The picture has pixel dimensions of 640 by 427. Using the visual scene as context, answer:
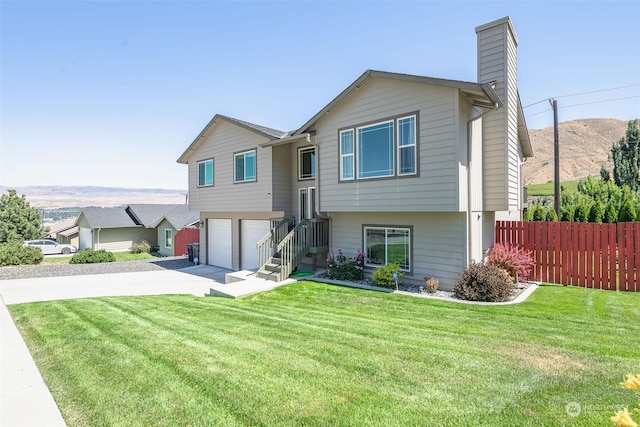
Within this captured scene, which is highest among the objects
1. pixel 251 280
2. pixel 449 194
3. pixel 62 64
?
pixel 62 64

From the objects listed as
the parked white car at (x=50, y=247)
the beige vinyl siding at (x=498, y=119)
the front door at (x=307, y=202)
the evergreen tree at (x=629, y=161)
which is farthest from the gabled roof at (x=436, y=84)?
the evergreen tree at (x=629, y=161)

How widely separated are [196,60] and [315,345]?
14696mm

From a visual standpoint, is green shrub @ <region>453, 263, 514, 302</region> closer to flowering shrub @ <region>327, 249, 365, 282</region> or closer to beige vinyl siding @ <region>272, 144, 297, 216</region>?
flowering shrub @ <region>327, 249, 365, 282</region>

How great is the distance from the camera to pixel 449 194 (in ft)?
27.3

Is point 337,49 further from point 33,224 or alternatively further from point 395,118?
point 33,224

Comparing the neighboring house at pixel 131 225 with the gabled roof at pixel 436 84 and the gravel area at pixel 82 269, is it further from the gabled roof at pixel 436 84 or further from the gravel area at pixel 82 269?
the gabled roof at pixel 436 84

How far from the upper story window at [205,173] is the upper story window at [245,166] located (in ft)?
6.97

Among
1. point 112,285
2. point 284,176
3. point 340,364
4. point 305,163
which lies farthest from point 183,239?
point 340,364

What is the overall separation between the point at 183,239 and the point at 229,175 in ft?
37.5

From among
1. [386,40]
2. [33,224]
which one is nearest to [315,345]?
[386,40]

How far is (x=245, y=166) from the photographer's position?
47.6ft

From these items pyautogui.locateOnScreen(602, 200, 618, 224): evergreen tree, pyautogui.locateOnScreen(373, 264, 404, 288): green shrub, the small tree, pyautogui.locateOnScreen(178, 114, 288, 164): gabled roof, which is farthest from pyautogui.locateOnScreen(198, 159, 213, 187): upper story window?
the small tree

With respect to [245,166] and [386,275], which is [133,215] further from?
[386,275]

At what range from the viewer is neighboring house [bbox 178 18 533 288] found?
8586 millimetres
